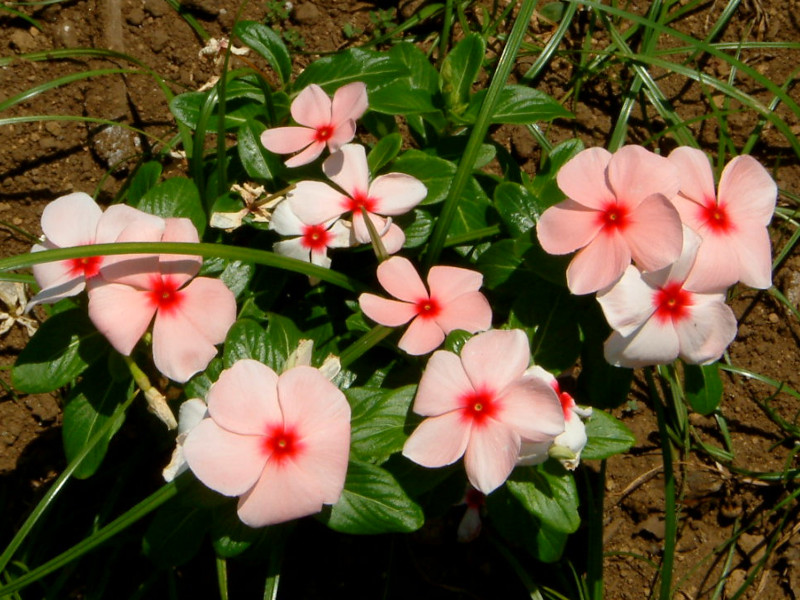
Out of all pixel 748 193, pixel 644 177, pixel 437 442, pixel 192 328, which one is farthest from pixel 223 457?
pixel 748 193

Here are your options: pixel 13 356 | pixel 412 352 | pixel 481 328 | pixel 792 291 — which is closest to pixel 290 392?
pixel 412 352

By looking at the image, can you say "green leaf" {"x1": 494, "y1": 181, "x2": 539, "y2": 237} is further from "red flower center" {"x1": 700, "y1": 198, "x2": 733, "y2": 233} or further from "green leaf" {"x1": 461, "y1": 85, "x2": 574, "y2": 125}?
"red flower center" {"x1": 700, "y1": 198, "x2": 733, "y2": 233}

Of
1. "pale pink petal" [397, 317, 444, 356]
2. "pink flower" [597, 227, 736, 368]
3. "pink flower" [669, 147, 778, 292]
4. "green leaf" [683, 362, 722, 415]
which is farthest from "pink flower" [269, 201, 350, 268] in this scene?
"green leaf" [683, 362, 722, 415]

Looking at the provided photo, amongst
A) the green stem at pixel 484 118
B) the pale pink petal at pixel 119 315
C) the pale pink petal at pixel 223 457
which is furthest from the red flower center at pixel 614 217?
the pale pink petal at pixel 119 315

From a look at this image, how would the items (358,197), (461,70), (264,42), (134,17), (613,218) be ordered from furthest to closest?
(134,17) < (264,42) < (461,70) < (358,197) < (613,218)

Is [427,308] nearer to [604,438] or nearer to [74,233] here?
[604,438]

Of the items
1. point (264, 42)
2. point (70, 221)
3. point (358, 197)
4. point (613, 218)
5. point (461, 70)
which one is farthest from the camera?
point (264, 42)

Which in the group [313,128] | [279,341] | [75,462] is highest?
[313,128]
